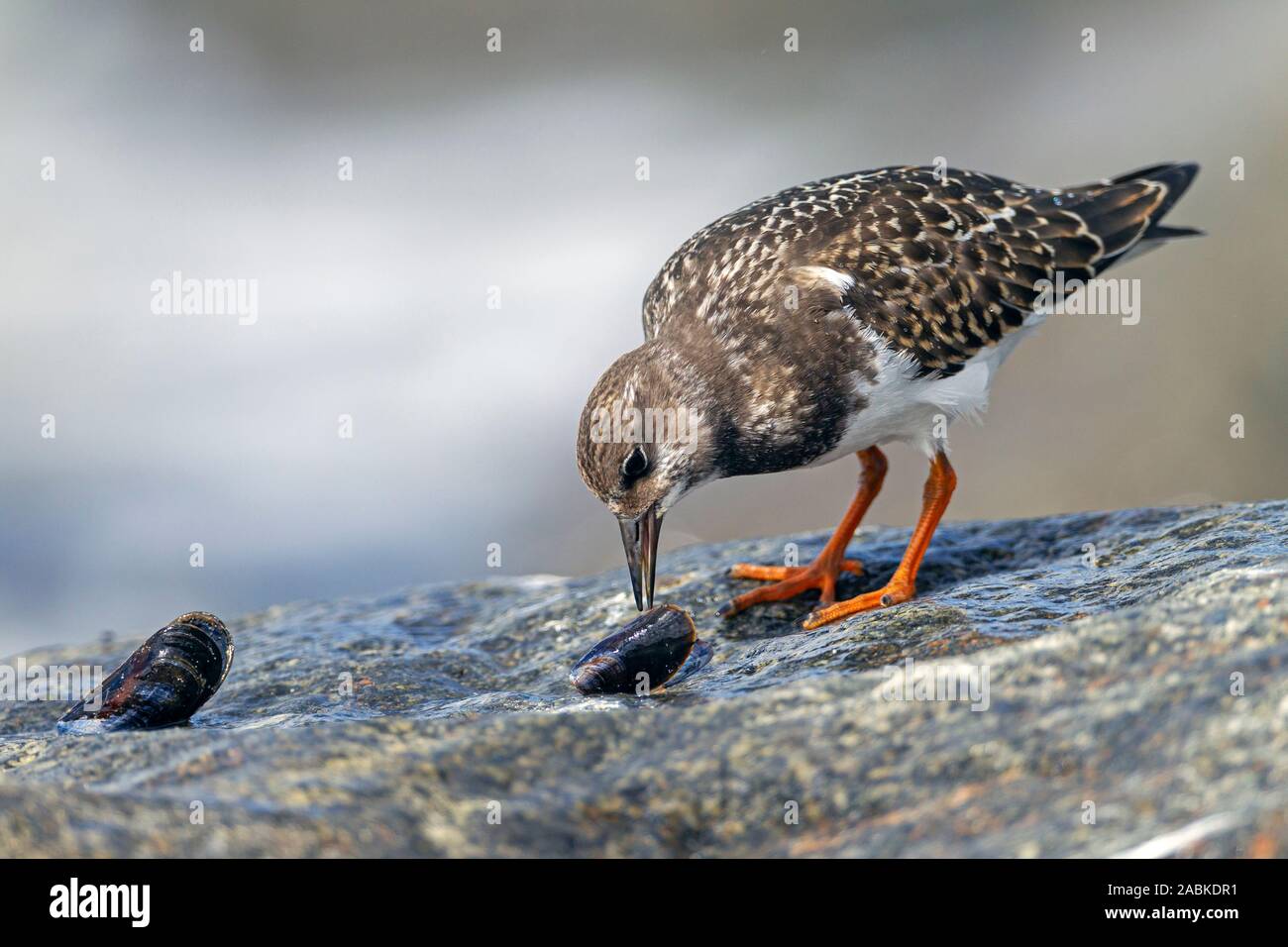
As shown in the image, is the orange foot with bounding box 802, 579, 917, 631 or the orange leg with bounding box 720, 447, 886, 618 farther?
the orange leg with bounding box 720, 447, 886, 618

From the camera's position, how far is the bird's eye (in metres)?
4.92

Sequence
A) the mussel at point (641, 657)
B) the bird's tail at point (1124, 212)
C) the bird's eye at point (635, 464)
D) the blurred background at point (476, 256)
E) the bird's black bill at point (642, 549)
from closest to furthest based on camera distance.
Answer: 1. the mussel at point (641, 657)
2. the bird's eye at point (635, 464)
3. the bird's black bill at point (642, 549)
4. the bird's tail at point (1124, 212)
5. the blurred background at point (476, 256)

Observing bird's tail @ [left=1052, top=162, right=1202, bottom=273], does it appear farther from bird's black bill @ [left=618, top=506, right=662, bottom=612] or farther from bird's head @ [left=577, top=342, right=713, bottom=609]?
bird's black bill @ [left=618, top=506, right=662, bottom=612]

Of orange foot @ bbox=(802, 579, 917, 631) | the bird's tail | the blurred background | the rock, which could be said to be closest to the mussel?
the rock

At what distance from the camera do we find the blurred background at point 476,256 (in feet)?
38.2

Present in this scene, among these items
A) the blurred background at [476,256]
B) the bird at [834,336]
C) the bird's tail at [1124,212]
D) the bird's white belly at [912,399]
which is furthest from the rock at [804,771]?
the blurred background at [476,256]

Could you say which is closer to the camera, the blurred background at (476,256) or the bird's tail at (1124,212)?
the bird's tail at (1124,212)

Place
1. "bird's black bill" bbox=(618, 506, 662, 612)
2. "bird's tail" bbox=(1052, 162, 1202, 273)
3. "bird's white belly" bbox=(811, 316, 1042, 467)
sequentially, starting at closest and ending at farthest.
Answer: "bird's black bill" bbox=(618, 506, 662, 612) < "bird's white belly" bbox=(811, 316, 1042, 467) < "bird's tail" bbox=(1052, 162, 1202, 273)

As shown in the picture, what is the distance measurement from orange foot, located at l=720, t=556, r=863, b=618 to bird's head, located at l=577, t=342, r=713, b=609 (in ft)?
2.13

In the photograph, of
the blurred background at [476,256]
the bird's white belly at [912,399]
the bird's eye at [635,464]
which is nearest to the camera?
the bird's eye at [635,464]

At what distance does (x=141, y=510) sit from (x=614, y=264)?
6533 millimetres

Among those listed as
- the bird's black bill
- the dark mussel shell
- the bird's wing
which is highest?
the bird's wing

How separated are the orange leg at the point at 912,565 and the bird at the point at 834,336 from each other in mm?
10

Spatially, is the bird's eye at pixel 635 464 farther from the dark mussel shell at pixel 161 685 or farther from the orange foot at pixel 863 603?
the dark mussel shell at pixel 161 685
